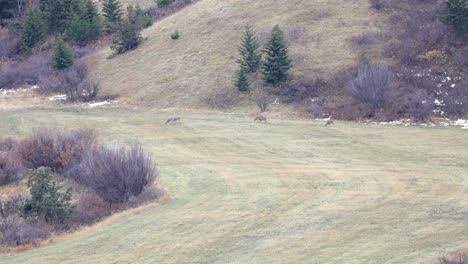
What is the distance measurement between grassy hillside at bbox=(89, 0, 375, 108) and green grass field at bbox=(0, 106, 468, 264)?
11.4m

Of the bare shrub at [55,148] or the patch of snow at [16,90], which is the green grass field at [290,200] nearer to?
the bare shrub at [55,148]

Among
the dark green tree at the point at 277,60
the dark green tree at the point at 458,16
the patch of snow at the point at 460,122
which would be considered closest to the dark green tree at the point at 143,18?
the dark green tree at the point at 277,60

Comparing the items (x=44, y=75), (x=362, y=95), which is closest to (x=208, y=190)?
(x=362, y=95)

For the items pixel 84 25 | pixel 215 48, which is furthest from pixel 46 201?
pixel 84 25

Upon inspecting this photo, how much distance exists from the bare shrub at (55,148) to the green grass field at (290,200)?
3.93 meters

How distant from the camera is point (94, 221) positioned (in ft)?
90.6

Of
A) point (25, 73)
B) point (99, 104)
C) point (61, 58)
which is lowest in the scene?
point (99, 104)

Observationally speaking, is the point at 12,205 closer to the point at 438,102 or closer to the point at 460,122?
the point at 460,122

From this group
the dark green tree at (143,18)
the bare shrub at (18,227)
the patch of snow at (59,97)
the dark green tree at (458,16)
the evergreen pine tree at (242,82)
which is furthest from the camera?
the dark green tree at (143,18)

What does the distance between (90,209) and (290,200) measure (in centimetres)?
739

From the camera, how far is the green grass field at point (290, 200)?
21594 mm

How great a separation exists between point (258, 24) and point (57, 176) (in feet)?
111

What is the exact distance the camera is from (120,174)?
1172 inches

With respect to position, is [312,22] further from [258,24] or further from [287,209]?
[287,209]
